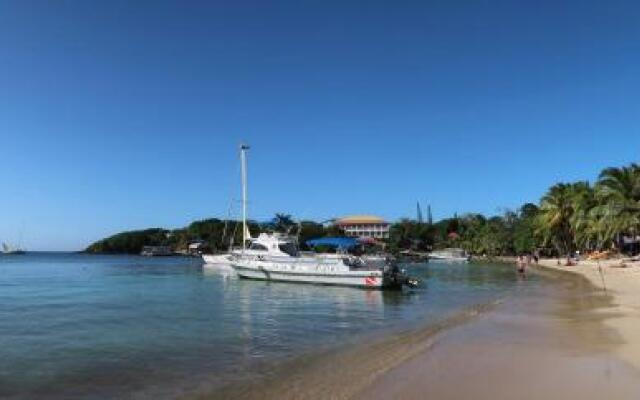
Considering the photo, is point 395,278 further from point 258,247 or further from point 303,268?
point 258,247

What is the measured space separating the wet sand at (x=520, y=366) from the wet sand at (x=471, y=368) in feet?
0.06

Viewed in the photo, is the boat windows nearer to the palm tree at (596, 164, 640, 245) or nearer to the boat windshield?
the boat windshield

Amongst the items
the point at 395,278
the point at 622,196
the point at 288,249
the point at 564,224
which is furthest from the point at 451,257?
the point at 395,278

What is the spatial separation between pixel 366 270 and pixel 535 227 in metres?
90.9

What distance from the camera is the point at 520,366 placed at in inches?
663

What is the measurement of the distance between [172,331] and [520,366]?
1462 cm

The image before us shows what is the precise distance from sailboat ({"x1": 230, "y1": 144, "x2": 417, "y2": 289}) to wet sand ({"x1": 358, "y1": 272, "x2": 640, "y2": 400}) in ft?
79.3

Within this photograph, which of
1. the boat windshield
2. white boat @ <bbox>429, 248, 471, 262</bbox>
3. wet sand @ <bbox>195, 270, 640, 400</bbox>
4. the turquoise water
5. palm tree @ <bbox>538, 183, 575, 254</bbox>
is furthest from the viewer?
white boat @ <bbox>429, 248, 471, 262</bbox>

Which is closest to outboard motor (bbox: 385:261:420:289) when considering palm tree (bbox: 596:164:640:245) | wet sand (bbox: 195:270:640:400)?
wet sand (bbox: 195:270:640:400)

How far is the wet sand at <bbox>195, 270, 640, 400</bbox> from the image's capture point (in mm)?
14141

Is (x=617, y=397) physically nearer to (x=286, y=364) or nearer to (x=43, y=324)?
(x=286, y=364)

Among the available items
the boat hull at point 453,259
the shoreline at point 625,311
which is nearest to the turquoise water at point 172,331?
the shoreline at point 625,311

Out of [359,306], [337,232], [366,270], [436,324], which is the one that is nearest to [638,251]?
[366,270]

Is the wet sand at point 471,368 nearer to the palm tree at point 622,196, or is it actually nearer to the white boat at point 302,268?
the white boat at point 302,268
